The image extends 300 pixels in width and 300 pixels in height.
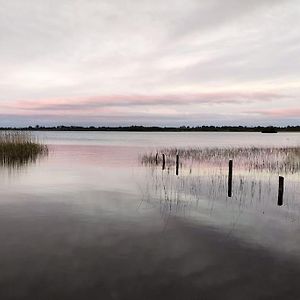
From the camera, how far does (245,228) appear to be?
11766mm

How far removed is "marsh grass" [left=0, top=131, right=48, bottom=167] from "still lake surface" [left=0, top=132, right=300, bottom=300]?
13.8 meters

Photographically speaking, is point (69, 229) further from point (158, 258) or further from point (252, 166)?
point (252, 166)

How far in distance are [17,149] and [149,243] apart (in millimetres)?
30292

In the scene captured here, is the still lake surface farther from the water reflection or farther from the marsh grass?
the marsh grass

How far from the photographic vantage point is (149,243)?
32.8 ft

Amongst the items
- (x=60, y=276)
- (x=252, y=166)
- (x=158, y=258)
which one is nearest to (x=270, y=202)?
(x=158, y=258)

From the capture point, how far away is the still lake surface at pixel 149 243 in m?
7.15

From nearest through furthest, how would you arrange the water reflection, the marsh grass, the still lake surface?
the still lake surface, the water reflection, the marsh grass

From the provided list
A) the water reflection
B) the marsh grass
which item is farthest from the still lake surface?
the marsh grass

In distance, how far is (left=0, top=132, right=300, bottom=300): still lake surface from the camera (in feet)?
23.5

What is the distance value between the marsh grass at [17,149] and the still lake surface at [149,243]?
1381cm

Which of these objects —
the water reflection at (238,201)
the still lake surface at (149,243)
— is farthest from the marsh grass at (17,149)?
the still lake surface at (149,243)

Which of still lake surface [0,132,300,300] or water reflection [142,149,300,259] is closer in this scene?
still lake surface [0,132,300,300]

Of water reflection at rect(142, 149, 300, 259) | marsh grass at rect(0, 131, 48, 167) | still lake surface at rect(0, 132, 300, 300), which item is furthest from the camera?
marsh grass at rect(0, 131, 48, 167)
